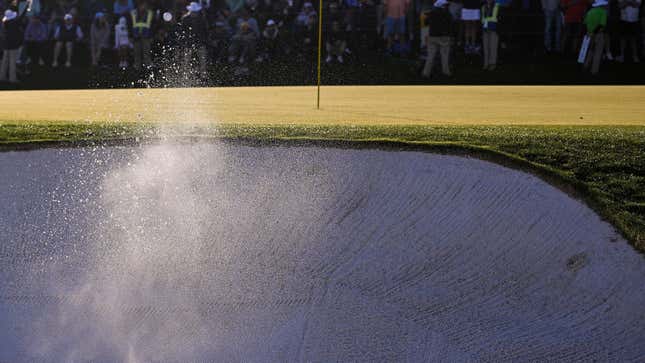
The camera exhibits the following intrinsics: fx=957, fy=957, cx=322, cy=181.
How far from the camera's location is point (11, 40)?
64.5 ft

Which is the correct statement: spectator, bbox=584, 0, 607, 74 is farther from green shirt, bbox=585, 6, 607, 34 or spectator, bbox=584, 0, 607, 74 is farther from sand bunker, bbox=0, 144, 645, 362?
sand bunker, bbox=0, 144, 645, 362

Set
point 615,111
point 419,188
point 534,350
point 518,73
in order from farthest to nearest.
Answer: point 518,73, point 615,111, point 419,188, point 534,350

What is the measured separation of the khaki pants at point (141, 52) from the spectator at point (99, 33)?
1.31m

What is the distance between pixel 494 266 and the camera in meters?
6.41

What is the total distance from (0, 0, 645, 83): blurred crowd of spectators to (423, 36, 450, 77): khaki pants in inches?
0.9

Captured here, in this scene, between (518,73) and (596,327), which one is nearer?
(596,327)

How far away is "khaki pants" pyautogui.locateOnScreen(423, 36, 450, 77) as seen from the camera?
1905cm

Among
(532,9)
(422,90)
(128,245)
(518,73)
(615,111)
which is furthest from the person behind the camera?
(532,9)

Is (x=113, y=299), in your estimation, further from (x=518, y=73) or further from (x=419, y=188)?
(x=518, y=73)

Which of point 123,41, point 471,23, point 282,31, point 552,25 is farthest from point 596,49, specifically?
point 123,41

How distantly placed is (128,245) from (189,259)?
490 mm

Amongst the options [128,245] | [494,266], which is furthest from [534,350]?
[128,245]

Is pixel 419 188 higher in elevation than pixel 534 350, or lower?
higher

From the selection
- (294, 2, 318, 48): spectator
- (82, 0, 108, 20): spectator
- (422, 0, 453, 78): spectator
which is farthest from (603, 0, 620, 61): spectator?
(82, 0, 108, 20): spectator
